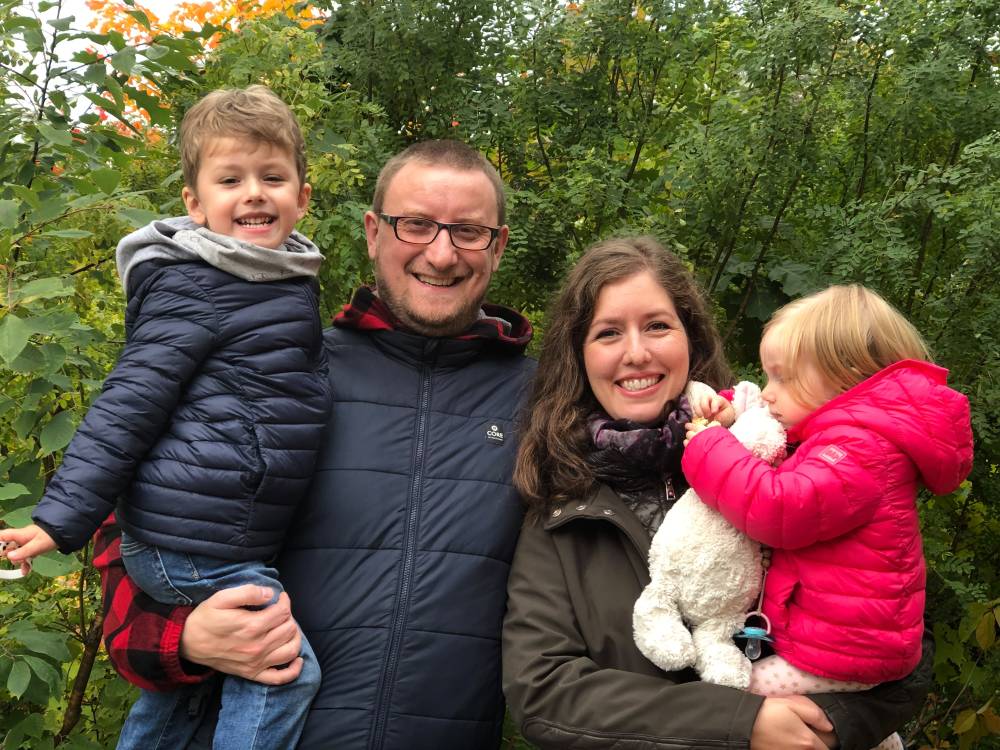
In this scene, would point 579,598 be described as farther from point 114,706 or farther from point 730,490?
point 114,706

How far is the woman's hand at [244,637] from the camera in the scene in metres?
2.14

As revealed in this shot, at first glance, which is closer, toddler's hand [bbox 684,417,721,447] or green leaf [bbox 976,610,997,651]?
toddler's hand [bbox 684,417,721,447]

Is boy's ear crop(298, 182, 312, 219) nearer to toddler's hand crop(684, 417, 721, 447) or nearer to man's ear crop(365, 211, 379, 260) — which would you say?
man's ear crop(365, 211, 379, 260)

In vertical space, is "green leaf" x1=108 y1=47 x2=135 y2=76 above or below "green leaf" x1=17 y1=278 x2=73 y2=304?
above

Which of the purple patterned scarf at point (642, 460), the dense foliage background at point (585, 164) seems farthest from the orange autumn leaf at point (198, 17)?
the purple patterned scarf at point (642, 460)

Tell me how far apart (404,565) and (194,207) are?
3.46 ft

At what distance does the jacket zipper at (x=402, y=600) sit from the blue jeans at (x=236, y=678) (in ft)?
0.53

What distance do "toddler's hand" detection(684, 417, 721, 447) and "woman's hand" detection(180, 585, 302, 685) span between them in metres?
1.02

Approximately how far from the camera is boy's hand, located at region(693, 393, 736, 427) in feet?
7.61

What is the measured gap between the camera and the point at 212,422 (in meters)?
2.18

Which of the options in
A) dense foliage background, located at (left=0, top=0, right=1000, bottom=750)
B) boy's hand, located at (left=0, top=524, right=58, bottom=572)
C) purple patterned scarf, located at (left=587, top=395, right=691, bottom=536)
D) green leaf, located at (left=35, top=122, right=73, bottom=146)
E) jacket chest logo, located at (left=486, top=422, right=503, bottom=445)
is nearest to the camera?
boy's hand, located at (left=0, top=524, right=58, bottom=572)

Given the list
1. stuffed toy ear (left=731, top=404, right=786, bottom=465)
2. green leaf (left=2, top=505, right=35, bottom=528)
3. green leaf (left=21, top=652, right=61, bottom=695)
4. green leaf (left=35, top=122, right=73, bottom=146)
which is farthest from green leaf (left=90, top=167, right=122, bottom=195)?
stuffed toy ear (left=731, top=404, right=786, bottom=465)

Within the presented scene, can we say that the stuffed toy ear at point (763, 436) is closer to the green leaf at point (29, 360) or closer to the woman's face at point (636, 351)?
the woman's face at point (636, 351)

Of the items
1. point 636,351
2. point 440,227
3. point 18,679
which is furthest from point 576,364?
point 18,679
